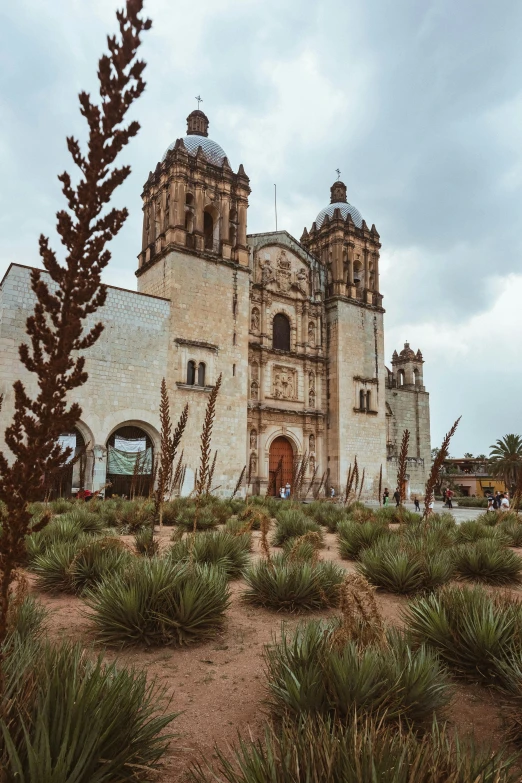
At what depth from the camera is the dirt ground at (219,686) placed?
108 inches

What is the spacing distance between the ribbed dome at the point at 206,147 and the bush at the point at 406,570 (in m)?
24.0

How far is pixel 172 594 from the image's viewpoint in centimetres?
430

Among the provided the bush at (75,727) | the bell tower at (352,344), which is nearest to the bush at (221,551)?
the bush at (75,727)

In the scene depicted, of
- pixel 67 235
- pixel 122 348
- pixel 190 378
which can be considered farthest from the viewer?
pixel 190 378

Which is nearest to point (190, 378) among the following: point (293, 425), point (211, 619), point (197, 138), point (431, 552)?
point (293, 425)

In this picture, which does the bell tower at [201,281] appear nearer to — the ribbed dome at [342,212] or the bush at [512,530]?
the ribbed dome at [342,212]

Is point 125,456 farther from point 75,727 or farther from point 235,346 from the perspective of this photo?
point 75,727

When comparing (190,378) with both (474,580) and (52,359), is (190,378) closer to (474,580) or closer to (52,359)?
(474,580)

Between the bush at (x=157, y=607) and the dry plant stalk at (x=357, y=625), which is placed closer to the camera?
the dry plant stalk at (x=357, y=625)

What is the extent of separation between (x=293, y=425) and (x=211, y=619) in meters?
22.2

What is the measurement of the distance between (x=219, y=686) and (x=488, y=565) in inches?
172

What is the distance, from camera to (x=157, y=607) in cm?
418

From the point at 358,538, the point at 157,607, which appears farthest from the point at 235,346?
the point at 157,607

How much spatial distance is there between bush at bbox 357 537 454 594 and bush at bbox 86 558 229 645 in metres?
2.22
